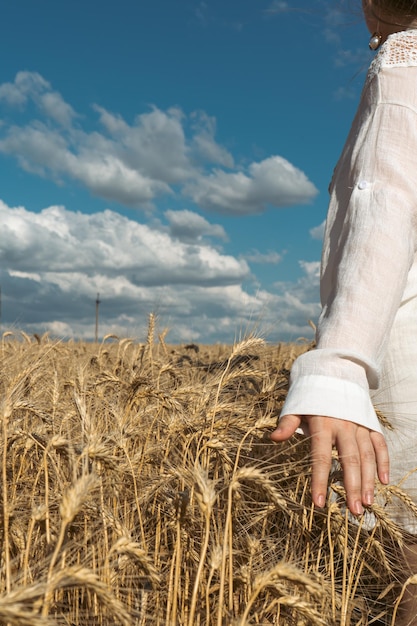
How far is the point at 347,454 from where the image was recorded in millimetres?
1135

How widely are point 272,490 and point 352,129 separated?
0.90 metres

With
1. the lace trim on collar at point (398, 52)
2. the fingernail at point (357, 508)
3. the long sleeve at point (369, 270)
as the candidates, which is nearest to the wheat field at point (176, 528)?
the fingernail at point (357, 508)

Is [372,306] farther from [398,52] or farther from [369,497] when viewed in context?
[398,52]

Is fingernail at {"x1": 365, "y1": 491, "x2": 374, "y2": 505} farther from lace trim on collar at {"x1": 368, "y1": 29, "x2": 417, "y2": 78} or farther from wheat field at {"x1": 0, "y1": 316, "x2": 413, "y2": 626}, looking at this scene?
lace trim on collar at {"x1": 368, "y1": 29, "x2": 417, "y2": 78}

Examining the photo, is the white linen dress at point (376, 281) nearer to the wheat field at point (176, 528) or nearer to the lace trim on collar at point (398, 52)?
the lace trim on collar at point (398, 52)

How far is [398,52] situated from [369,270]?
1.79 feet

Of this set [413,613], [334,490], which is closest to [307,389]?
[334,490]

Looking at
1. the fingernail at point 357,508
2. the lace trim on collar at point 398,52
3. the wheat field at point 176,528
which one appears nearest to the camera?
the fingernail at point 357,508

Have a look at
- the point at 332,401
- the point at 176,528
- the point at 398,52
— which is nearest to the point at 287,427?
the point at 332,401

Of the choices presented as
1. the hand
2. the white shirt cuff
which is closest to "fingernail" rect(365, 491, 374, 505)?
the hand

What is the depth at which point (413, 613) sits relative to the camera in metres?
1.60

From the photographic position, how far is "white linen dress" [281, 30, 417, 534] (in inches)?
47.3

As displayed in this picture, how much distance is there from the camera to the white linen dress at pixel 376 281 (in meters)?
1.20

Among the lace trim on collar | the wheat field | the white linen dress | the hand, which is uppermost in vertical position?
the lace trim on collar
